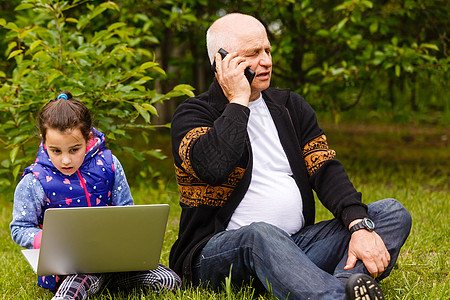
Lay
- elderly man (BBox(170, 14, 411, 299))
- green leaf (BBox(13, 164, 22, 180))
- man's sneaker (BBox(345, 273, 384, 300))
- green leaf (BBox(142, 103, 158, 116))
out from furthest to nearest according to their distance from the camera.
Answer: green leaf (BBox(13, 164, 22, 180))
green leaf (BBox(142, 103, 158, 116))
elderly man (BBox(170, 14, 411, 299))
man's sneaker (BBox(345, 273, 384, 300))

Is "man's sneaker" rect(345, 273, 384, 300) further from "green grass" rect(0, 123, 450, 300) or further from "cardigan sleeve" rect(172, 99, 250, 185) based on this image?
"cardigan sleeve" rect(172, 99, 250, 185)

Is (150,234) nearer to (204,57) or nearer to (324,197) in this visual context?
(324,197)

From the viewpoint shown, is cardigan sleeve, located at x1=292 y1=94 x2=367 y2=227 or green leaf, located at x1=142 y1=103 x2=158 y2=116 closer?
cardigan sleeve, located at x1=292 y1=94 x2=367 y2=227

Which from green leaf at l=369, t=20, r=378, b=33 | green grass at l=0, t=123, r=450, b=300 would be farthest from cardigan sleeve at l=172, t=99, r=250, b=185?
green leaf at l=369, t=20, r=378, b=33

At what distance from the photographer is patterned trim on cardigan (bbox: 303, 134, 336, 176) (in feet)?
9.30

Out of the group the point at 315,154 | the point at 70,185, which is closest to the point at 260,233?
the point at 315,154

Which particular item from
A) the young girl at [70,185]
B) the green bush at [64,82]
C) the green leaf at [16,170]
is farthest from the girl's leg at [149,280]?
the green leaf at [16,170]

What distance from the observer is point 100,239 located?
2.37 meters

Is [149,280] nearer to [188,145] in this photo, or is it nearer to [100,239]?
[100,239]

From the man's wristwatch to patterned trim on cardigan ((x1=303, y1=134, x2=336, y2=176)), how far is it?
1.22 feet

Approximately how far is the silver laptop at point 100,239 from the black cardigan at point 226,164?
27cm

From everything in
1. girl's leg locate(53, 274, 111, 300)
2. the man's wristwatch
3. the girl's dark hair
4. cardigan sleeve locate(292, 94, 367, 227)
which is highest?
the girl's dark hair

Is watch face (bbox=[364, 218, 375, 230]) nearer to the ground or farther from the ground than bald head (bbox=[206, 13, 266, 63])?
nearer to the ground

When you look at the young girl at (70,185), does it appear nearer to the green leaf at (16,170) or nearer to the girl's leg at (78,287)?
the girl's leg at (78,287)
